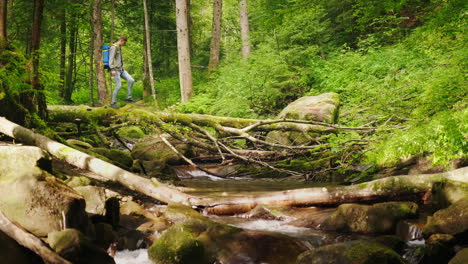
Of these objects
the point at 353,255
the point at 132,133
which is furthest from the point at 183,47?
the point at 353,255

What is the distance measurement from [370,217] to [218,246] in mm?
2305

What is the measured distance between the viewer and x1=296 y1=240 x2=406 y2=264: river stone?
15.2 ft

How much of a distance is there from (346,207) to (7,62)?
21.8ft

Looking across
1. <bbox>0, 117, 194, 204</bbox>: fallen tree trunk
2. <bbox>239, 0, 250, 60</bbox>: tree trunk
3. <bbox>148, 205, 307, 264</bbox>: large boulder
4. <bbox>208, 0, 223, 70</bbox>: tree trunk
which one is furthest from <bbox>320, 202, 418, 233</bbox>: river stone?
<bbox>208, 0, 223, 70</bbox>: tree trunk

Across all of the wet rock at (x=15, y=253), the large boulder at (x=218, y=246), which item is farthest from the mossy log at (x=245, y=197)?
the wet rock at (x=15, y=253)

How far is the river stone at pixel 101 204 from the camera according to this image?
19.4 ft

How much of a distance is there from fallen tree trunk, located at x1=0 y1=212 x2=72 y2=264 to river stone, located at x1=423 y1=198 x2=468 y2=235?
4.47 m

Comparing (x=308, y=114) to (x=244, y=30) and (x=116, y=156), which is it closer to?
(x=116, y=156)

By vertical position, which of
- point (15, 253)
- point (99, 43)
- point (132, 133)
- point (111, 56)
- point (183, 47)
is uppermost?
point (99, 43)

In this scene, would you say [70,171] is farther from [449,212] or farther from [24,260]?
[449,212]

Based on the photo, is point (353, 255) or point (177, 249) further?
point (177, 249)

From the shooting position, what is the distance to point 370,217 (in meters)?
6.05

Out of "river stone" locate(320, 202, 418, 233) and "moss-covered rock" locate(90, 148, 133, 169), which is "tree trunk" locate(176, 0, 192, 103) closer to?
"moss-covered rock" locate(90, 148, 133, 169)

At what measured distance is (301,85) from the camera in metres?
17.0
